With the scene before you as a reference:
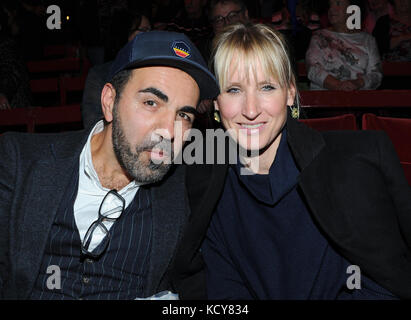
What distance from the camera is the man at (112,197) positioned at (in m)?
1.86

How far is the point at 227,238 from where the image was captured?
81.7 inches

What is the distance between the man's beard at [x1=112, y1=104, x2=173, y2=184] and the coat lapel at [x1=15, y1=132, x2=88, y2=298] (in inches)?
10.0

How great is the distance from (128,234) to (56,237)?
30 cm

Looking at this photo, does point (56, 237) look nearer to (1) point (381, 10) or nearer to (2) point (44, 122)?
(2) point (44, 122)

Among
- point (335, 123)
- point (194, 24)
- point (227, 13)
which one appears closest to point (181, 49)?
point (335, 123)

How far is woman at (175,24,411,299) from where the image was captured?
1811 millimetres

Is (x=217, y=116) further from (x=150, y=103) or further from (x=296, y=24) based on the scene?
(x=296, y=24)

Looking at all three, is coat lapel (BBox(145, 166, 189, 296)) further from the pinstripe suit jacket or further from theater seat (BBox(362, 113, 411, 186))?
theater seat (BBox(362, 113, 411, 186))

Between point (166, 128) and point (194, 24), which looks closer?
point (166, 128)

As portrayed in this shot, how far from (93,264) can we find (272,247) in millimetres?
769

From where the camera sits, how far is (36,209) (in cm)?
185

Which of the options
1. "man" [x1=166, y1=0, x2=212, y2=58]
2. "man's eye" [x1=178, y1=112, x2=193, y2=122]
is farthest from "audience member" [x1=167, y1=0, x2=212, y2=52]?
"man's eye" [x1=178, y1=112, x2=193, y2=122]

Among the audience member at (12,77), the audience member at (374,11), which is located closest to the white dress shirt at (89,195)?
the audience member at (12,77)

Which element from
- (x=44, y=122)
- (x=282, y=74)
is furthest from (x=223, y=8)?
(x=282, y=74)
